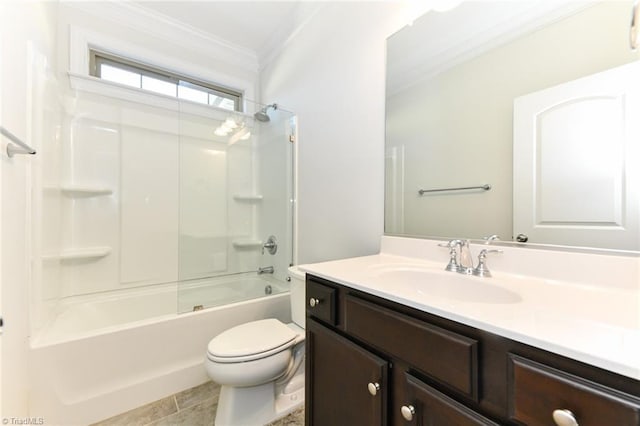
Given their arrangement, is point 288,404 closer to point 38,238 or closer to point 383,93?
point 38,238

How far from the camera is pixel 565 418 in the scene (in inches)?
16.2

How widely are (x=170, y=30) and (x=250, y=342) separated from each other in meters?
2.51

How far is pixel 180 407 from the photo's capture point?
55.4 inches

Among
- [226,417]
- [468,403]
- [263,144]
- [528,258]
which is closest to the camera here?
[468,403]

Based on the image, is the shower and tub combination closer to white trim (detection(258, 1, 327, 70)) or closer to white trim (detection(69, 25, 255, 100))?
white trim (detection(69, 25, 255, 100))

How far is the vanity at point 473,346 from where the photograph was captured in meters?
0.41

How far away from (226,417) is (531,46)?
201cm

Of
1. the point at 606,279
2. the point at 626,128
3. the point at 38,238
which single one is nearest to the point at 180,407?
the point at 38,238

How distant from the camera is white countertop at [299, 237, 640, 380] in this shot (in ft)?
1.36

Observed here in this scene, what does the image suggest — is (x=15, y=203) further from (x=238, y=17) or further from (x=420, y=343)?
(x=238, y=17)

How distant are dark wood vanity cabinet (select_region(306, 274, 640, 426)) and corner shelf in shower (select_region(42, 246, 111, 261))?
1.81 meters

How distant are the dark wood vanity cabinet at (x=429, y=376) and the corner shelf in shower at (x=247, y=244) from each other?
1.54m

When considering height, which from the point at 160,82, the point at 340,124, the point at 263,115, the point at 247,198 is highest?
the point at 160,82

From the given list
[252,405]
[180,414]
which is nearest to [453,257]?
[252,405]
